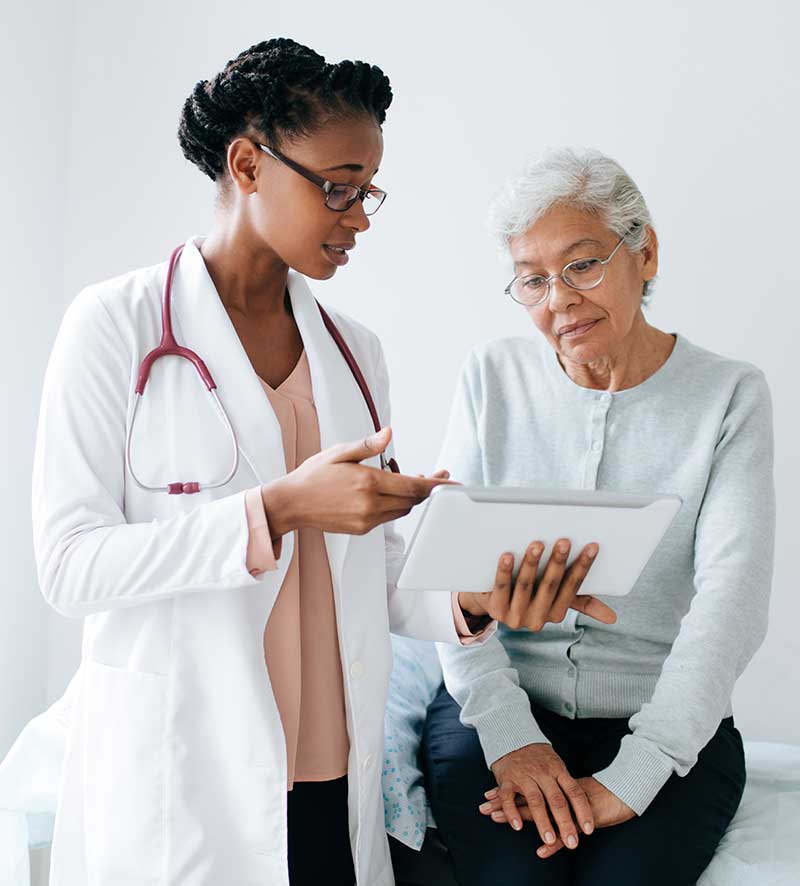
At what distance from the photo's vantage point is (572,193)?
1586mm

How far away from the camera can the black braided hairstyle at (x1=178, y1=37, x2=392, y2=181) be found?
1246 millimetres

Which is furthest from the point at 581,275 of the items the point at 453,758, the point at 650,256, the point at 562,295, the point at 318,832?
the point at 318,832

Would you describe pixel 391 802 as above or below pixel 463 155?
below

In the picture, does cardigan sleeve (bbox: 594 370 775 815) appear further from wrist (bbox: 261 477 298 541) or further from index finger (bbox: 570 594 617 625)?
wrist (bbox: 261 477 298 541)

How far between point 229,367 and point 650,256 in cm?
81

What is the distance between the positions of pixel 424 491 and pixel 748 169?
128 centimetres

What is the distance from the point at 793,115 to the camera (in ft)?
6.51

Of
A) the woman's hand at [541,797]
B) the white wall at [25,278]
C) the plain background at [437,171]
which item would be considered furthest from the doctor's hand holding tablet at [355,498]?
the white wall at [25,278]

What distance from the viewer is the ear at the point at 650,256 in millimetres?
1669

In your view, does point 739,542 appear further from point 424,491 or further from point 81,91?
point 81,91

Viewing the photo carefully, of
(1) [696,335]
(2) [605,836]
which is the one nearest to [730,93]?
(1) [696,335]

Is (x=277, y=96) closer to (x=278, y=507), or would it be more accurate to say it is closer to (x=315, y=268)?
(x=315, y=268)

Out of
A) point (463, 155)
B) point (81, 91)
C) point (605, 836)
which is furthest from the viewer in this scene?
point (81, 91)

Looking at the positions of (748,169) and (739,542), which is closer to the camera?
(739,542)
